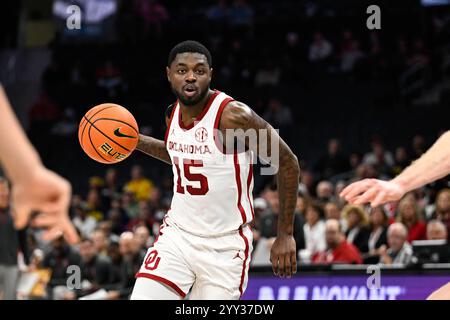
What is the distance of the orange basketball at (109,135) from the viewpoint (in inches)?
231

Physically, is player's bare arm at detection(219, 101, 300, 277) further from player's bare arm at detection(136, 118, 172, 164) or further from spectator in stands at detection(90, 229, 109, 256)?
spectator in stands at detection(90, 229, 109, 256)

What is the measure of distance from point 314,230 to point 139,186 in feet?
17.0

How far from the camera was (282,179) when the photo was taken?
5.47 m

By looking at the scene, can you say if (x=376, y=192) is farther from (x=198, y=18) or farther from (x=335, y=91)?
(x=198, y=18)

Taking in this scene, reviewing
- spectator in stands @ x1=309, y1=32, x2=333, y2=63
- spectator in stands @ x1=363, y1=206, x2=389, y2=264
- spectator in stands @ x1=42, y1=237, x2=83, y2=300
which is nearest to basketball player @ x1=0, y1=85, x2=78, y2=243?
spectator in stands @ x1=363, y1=206, x2=389, y2=264

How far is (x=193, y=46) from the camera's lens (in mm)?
5559

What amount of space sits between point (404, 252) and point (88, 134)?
415 centimetres

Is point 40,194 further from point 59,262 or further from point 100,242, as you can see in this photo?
point 100,242

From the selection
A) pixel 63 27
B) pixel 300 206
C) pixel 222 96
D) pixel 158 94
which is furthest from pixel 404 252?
pixel 63 27

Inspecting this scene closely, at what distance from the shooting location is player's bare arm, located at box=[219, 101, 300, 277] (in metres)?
5.30

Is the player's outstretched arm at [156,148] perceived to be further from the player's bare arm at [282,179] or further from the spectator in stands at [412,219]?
the spectator in stands at [412,219]

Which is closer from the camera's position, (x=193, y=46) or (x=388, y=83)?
(x=193, y=46)

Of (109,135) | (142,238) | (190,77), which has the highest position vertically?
(190,77)

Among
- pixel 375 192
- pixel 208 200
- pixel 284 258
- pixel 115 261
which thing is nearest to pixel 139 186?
pixel 115 261
